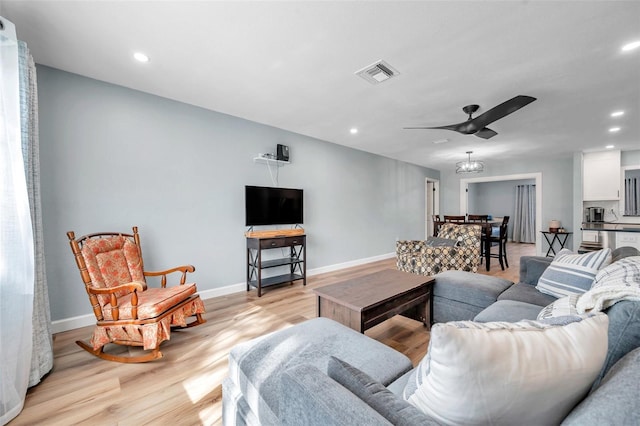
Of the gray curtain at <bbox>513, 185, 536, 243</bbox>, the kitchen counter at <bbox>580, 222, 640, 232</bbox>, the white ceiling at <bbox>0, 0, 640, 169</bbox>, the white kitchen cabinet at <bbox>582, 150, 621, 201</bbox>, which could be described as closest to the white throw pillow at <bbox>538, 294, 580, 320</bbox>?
the white ceiling at <bbox>0, 0, 640, 169</bbox>

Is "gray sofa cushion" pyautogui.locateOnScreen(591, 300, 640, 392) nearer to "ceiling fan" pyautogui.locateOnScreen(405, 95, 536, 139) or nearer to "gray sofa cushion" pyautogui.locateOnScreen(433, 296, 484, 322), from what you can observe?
"gray sofa cushion" pyautogui.locateOnScreen(433, 296, 484, 322)

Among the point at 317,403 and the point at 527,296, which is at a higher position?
the point at 317,403

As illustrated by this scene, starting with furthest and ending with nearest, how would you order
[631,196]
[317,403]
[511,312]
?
[631,196]
[511,312]
[317,403]

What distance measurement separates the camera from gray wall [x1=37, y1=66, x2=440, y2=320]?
2.54 m

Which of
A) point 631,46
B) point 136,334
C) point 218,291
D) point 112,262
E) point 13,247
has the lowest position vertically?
point 218,291

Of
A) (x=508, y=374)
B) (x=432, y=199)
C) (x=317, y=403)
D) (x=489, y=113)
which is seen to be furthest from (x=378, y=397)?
(x=432, y=199)

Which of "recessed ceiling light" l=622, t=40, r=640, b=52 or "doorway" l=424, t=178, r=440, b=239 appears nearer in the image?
"recessed ceiling light" l=622, t=40, r=640, b=52

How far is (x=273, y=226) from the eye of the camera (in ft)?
13.7

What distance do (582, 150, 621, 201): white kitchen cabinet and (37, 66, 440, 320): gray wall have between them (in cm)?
532

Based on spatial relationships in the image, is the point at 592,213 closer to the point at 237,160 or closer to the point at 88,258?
the point at 237,160

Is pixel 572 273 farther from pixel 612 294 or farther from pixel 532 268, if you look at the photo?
pixel 612 294

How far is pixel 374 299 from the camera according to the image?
205 centimetres

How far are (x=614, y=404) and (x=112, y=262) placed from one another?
122 inches

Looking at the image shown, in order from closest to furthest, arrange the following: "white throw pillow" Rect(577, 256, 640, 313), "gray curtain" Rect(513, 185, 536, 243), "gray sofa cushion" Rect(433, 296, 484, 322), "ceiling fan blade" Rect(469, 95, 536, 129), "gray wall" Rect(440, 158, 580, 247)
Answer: "white throw pillow" Rect(577, 256, 640, 313), "gray sofa cushion" Rect(433, 296, 484, 322), "ceiling fan blade" Rect(469, 95, 536, 129), "gray wall" Rect(440, 158, 580, 247), "gray curtain" Rect(513, 185, 536, 243)
